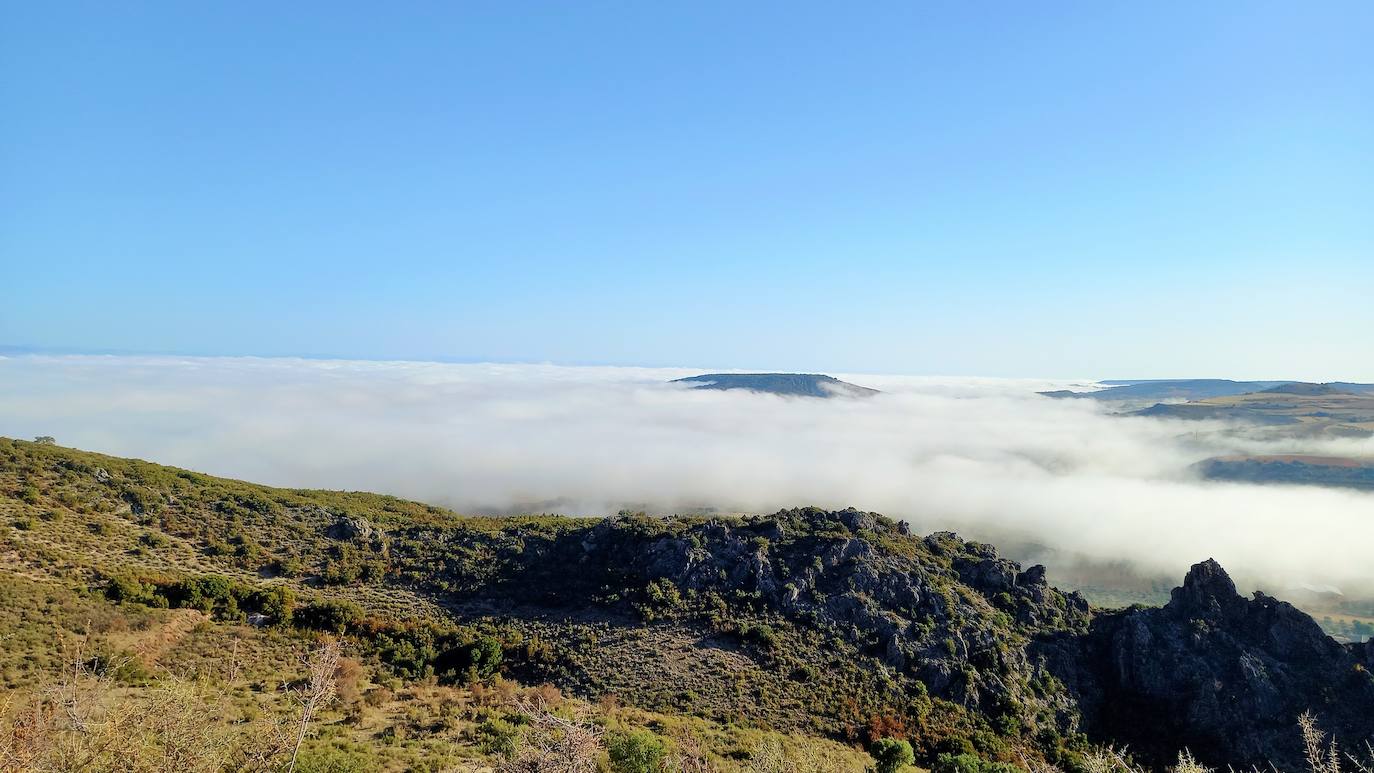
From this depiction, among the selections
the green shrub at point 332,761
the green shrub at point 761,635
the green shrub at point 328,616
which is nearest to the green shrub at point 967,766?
the green shrub at point 761,635

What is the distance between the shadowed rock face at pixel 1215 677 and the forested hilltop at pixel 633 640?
0.43 feet

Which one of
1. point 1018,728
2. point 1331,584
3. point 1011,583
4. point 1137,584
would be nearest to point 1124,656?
point 1011,583

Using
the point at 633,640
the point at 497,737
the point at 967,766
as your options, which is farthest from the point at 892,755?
the point at 497,737

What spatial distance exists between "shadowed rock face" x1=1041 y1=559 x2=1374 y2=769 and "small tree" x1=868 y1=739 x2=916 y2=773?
15.3 metres

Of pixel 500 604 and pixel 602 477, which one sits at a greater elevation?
pixel 500 604

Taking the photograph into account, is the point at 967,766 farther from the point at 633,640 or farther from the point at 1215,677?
the point at 1215,677

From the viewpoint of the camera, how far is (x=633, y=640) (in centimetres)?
3716

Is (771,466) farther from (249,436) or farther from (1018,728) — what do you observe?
(249,436)

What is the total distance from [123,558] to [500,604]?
2265cm

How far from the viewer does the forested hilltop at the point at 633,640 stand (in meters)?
25.3

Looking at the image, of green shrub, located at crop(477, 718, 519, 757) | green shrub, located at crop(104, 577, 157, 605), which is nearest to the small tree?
green shrub, located at crop(477, 718, 519, 757)

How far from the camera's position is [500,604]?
4125 cm

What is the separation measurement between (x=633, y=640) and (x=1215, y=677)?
119 ft

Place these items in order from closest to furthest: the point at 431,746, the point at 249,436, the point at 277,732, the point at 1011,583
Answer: the point at 277,732 → the point at 431,746 → the point at 1011,583 → the point at 249,436
